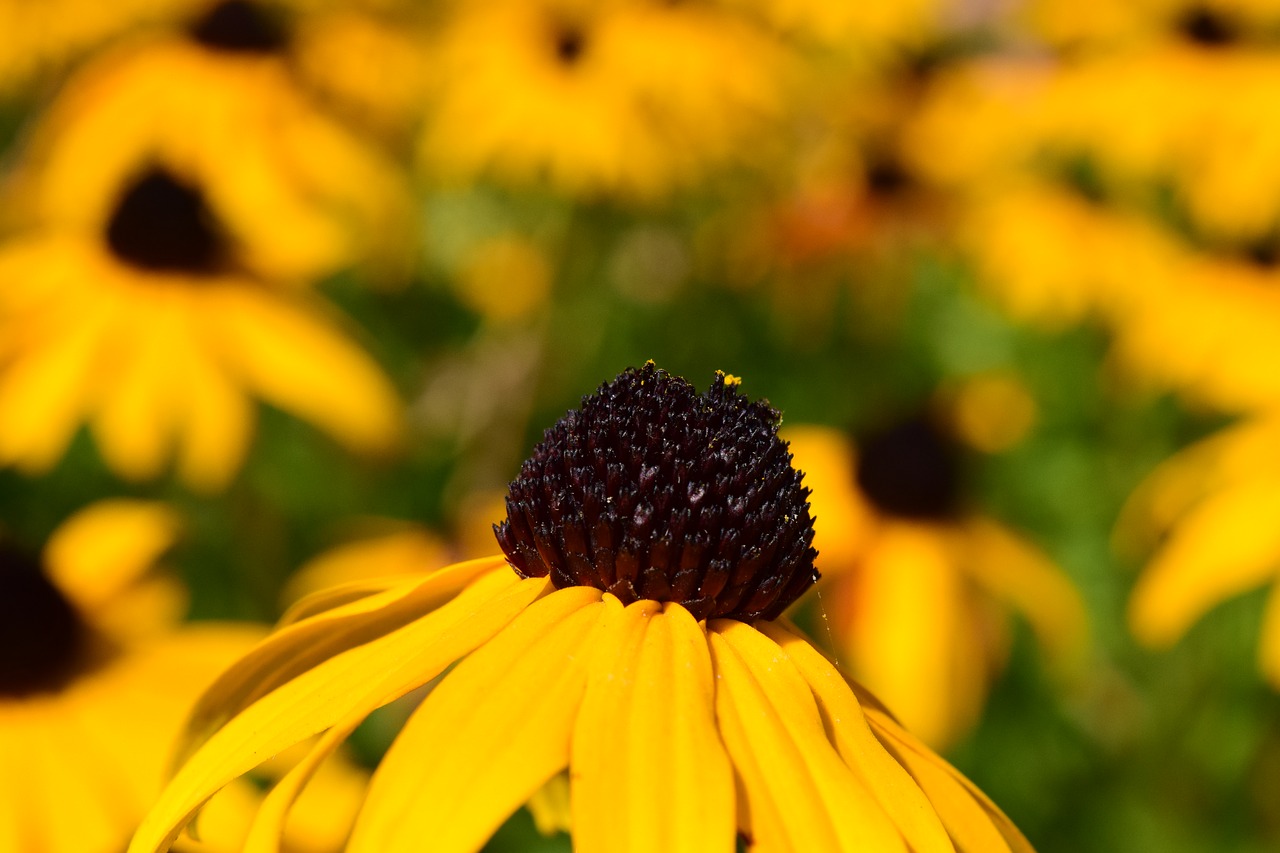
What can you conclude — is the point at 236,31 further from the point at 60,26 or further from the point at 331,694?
the point at 331,694

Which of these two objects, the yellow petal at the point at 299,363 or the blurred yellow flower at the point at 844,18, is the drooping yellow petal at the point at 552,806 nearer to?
the yellow petal at the point at 299,363

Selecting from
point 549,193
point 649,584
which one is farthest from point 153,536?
point 549,193

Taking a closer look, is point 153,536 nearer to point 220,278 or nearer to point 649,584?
point 220,278

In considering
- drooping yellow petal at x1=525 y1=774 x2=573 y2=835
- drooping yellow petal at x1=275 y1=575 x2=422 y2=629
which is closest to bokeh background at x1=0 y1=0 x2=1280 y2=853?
drooping yellow petal at x1=275 y1=575 x2=422 y2=629

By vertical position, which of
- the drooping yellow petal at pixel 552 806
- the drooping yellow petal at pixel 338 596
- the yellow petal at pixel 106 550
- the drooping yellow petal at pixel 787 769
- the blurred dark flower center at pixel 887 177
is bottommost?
the drooping yellow petal at pixel 552 806

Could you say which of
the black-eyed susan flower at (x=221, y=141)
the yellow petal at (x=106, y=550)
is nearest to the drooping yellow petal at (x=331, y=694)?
the yellow petal at (x=106, y=550)

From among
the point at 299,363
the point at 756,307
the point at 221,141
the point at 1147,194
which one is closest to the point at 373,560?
the point at 299,363

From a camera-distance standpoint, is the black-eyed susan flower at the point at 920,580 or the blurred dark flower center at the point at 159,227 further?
the blurred dark flower center at the point at 159,227
